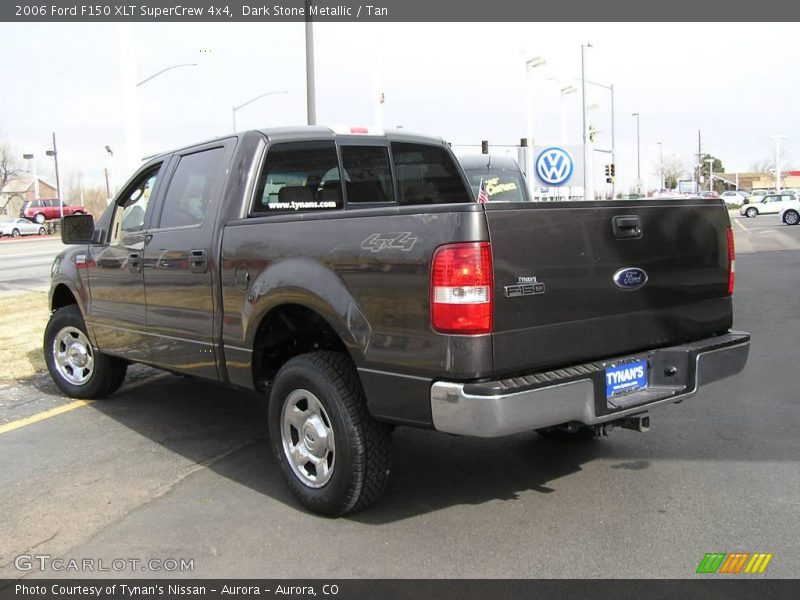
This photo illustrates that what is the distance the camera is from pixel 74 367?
6426mm

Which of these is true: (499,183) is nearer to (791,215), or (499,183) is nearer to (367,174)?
(367,174)

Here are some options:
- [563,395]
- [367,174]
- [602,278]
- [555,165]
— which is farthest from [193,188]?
[555,165]

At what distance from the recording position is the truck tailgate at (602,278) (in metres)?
3.24

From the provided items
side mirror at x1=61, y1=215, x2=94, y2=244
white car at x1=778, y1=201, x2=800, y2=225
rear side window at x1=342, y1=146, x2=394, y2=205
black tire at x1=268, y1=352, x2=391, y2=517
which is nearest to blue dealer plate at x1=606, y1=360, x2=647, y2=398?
black tire at x1=268, y1=352, x2=391, y2=517

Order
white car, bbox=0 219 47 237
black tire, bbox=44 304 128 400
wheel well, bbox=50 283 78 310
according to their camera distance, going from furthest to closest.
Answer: white car, bbox=0 219 47 237 < wheel well, bbox=50 283 78 310 < black tire, bbox=44 304 128 400

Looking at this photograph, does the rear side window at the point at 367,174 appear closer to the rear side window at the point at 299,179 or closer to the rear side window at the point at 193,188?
the rear side window at the point at 299,179

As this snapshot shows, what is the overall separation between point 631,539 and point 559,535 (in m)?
0.34

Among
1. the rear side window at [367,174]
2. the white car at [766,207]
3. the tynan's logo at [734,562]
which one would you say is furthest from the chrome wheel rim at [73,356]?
the white car at [766,207]

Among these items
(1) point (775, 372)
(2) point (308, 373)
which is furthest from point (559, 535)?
(1) point (775, 372)

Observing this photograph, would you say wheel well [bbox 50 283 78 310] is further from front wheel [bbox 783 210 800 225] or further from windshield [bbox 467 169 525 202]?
front wheel [bbox 783 210 800 225]

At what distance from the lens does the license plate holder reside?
3.55m

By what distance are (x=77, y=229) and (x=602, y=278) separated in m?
4.25

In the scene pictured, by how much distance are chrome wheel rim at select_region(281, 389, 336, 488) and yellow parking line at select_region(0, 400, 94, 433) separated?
2.78 metres

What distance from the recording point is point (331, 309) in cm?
363
